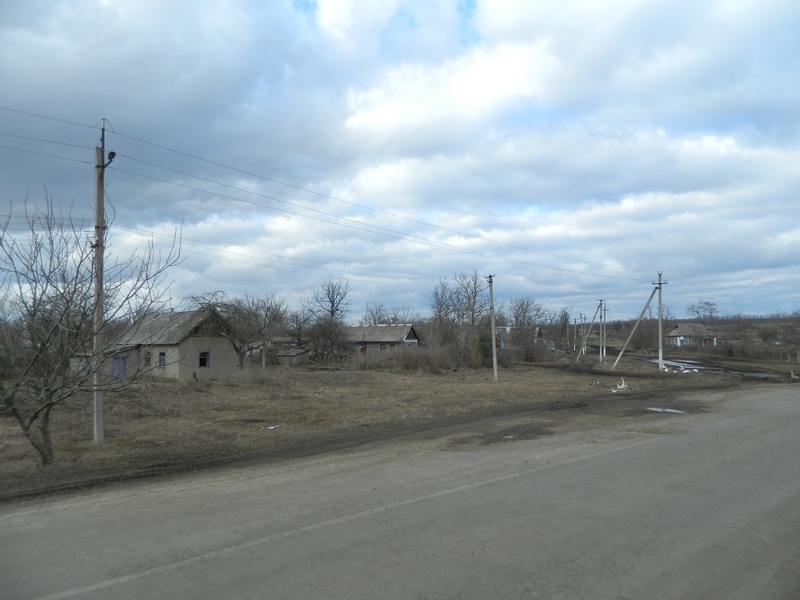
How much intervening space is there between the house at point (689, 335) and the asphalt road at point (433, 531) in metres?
116

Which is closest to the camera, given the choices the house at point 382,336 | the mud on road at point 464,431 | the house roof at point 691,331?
the mud on road at point 464,431

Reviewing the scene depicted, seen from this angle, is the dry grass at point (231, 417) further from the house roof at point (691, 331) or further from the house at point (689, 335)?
the house roof at point (691, 331)

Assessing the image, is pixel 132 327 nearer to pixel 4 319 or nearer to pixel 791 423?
pixel 4 319

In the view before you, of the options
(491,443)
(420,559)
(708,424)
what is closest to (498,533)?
(420,559)

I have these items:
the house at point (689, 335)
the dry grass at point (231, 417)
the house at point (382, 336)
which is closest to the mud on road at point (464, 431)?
the dry grass at point (231, 417)

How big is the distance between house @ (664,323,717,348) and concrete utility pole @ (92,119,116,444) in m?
118

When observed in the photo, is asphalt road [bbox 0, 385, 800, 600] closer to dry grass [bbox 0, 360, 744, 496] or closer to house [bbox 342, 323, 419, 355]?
dry grass [bbox 0, 360, 744, 496]

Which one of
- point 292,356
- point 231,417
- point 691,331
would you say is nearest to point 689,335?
point 691,331

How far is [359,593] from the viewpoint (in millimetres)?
4738

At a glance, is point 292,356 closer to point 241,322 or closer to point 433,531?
point 241,322

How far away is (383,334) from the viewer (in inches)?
3073

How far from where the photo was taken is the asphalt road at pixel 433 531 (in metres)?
4.97

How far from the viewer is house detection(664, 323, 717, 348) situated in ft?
377

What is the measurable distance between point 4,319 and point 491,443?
9349 mm
